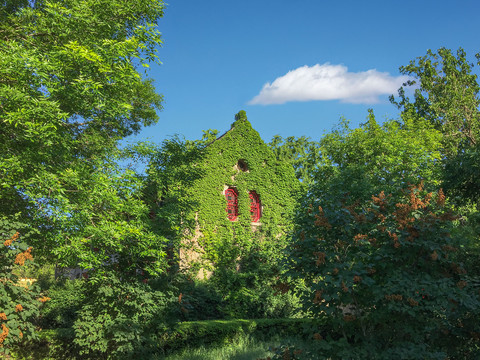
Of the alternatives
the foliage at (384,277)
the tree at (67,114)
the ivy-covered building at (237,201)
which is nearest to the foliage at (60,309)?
the tree at (67,114)

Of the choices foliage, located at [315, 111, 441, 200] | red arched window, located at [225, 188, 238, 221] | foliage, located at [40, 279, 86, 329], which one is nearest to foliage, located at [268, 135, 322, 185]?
foliage, located at [315, 111, 441, 200]

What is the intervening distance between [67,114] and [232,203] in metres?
13.8

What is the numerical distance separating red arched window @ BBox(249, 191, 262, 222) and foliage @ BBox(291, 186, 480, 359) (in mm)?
16397

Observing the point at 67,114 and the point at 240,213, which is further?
the point at 240,213

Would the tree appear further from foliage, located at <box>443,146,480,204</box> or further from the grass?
foliage, located at <box>443,146,480,204</box>

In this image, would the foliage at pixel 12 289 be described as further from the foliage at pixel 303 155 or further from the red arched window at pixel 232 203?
the foliage at pixel 303 155

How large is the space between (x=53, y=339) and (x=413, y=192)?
12.4m

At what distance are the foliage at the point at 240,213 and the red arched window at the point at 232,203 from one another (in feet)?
1.10

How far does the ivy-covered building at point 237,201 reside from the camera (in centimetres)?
2150

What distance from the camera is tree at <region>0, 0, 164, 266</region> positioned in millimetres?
10969

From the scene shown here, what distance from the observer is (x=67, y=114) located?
11195mm

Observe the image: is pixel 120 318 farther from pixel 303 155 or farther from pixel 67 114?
pixel 303 155

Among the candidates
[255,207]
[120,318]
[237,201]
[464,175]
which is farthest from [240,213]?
[464,175]

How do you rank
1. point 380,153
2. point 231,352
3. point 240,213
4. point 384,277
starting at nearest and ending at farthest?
point 384,277 → point 231,352 → point 240,213 → point 380,153
